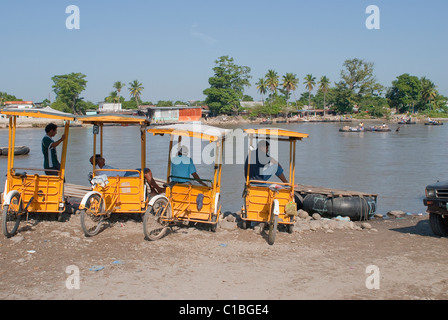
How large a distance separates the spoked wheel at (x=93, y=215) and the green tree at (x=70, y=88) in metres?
94.7

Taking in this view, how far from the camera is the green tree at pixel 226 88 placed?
104 m

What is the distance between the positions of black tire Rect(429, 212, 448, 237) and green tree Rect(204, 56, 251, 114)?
95150 millimetres

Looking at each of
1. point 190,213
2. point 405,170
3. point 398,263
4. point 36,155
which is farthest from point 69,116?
point 36,155

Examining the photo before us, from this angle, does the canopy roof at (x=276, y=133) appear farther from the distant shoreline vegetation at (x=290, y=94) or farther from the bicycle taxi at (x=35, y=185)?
the distant shoreline vegetation at (x=290, y=94)

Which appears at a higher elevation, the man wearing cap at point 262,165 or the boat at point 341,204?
the man wearing cap at point 262,165

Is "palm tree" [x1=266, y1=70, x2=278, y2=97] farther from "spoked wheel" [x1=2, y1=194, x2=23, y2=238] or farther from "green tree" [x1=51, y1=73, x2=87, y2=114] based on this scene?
"spoked wheel" [x1=2, y1=194, x2=23, y2=238]

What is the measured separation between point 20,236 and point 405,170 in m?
21.5

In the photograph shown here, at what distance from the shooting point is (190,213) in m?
8.48

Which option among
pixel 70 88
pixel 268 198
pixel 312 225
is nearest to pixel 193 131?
pixel 268 198

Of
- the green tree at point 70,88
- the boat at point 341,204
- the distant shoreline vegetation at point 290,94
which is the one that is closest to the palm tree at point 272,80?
the distant shoreline vegetation at point 290,94

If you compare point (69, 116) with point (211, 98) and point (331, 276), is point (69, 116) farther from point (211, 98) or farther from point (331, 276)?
point (211, 98)

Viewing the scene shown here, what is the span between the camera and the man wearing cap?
9.13 meters

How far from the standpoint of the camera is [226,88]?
107 m
